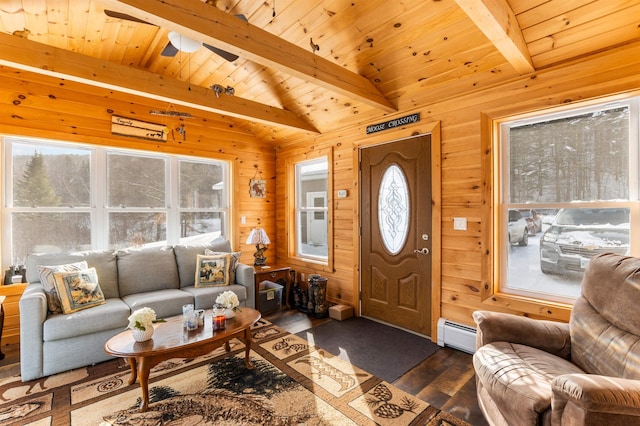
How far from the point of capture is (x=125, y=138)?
3.84 m

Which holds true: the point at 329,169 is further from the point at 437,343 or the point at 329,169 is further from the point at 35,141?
the point at 35,141

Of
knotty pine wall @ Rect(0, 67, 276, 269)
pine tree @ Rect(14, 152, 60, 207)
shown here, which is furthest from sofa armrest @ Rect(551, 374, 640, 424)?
pine tree @ Rect(14, 152, 60, 207)

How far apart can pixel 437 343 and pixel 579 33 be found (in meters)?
Answer: 2.80

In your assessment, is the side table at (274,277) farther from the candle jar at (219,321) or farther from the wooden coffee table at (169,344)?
the candle jar at (219,321)

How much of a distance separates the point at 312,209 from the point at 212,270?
175 centimetres

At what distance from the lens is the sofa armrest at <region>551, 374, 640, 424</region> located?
121 centimetres

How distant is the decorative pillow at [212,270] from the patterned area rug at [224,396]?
3.33 feet

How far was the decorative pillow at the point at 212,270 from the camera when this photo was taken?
144 inches

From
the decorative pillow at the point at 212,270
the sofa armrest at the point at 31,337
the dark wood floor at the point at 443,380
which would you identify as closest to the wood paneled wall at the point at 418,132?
the dark wood floor at the point at 443,380

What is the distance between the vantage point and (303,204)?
16.2 ft

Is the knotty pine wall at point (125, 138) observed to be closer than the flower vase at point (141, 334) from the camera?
No

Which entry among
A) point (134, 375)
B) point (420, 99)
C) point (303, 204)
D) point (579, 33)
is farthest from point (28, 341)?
point (579, 33)

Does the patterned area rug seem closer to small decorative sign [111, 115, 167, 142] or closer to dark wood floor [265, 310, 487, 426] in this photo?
dark wood floor [265, 310, 487, 426]

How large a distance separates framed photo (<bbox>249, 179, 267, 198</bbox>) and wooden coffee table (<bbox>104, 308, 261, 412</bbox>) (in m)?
2.61
